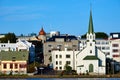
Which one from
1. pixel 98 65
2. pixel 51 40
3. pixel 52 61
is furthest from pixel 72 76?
pixel 51 40

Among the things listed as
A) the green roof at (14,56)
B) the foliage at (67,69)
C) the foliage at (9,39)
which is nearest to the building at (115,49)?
the foliage at (67,69)

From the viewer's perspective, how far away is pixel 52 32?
168250 mm

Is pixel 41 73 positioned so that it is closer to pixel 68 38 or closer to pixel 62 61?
pixel 62 61

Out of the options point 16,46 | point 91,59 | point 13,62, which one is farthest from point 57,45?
point 91,59

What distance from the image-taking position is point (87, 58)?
3942 inches

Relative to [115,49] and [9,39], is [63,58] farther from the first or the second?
[9,39]

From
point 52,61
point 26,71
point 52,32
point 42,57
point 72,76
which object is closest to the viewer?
point 72,76

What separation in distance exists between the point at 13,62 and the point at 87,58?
1373 cm

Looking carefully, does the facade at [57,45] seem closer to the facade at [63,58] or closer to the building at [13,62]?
the facade at [63,58]

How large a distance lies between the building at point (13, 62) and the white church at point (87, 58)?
793 centimetres

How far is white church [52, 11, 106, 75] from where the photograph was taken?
99.4 metres

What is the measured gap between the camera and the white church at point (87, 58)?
326 feet

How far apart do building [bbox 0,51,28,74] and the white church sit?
793 centimetres

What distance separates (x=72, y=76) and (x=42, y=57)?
35.2 meters
